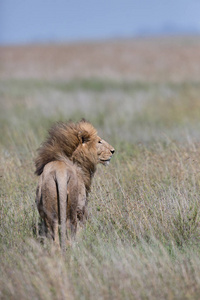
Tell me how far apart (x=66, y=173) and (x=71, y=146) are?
60 centimetres

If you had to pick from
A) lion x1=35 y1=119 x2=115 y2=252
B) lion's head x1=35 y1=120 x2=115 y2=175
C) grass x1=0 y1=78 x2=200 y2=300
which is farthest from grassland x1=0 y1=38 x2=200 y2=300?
lion's head x1=35 y1=120 x2=115 y2=175

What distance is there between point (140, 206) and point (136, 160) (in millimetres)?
2080

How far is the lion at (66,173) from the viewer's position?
Result: 408cm

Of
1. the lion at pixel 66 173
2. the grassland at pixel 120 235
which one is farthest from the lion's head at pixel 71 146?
the grassland at pixel 120 235

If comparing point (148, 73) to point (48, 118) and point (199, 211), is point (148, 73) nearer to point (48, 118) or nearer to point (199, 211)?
point (48, 118)

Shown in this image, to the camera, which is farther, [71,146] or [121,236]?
[71,146]

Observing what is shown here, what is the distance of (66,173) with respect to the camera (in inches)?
161

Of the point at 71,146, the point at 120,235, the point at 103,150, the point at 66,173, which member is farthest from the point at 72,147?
the point at 120,235

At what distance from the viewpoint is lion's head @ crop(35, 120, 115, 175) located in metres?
4.56

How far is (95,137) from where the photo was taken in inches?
191

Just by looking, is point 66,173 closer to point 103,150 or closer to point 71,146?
point 71,146

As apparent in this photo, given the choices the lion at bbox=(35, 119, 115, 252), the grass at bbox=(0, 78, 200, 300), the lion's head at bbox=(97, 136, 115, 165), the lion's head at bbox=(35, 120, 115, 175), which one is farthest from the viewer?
the lion's head at bbox=(97, 136, 115, 165)

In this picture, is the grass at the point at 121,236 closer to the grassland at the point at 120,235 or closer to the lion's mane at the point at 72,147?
the grassland at the point at 120,235

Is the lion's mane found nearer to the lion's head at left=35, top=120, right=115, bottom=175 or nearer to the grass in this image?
the lion's head at left=35, top=120, right=115, bottom=175
